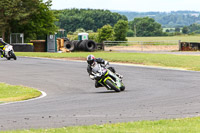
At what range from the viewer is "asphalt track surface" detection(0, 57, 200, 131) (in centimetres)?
1034

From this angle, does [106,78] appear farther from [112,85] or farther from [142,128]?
[142,128]

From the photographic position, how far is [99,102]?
13562 mm

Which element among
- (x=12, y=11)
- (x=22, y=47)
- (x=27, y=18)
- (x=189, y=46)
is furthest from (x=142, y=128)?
(x=27, y=18)

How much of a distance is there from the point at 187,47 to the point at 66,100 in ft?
125

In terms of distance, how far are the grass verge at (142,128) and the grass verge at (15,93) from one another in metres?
6.52

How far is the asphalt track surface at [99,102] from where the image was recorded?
33.9ft

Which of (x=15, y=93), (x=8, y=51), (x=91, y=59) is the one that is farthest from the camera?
(x=8, y=51)

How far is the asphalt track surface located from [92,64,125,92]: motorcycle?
17.4 inches

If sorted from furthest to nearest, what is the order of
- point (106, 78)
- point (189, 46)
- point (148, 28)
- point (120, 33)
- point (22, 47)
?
1. point (148, 28)
2. point (120, 33)
3. point (189, 46)
4. point (22, 47)
5. point (106, 78)

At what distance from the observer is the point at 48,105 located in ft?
42.8

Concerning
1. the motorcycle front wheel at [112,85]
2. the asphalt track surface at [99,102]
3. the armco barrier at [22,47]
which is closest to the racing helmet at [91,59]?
the motorcycle front wheel at [112,85]

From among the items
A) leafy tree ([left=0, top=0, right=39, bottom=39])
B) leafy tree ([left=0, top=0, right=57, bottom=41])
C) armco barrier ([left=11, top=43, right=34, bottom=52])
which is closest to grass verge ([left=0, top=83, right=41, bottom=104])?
armco barrier ([left=11, top=43, right=34, bottom=52])

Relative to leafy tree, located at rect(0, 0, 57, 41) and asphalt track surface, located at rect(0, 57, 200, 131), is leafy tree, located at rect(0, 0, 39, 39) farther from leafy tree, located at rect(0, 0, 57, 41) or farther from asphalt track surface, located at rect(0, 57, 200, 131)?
asphalt track surface, located at rect(0, 57, 200, 131)

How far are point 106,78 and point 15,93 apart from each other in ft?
11.2
